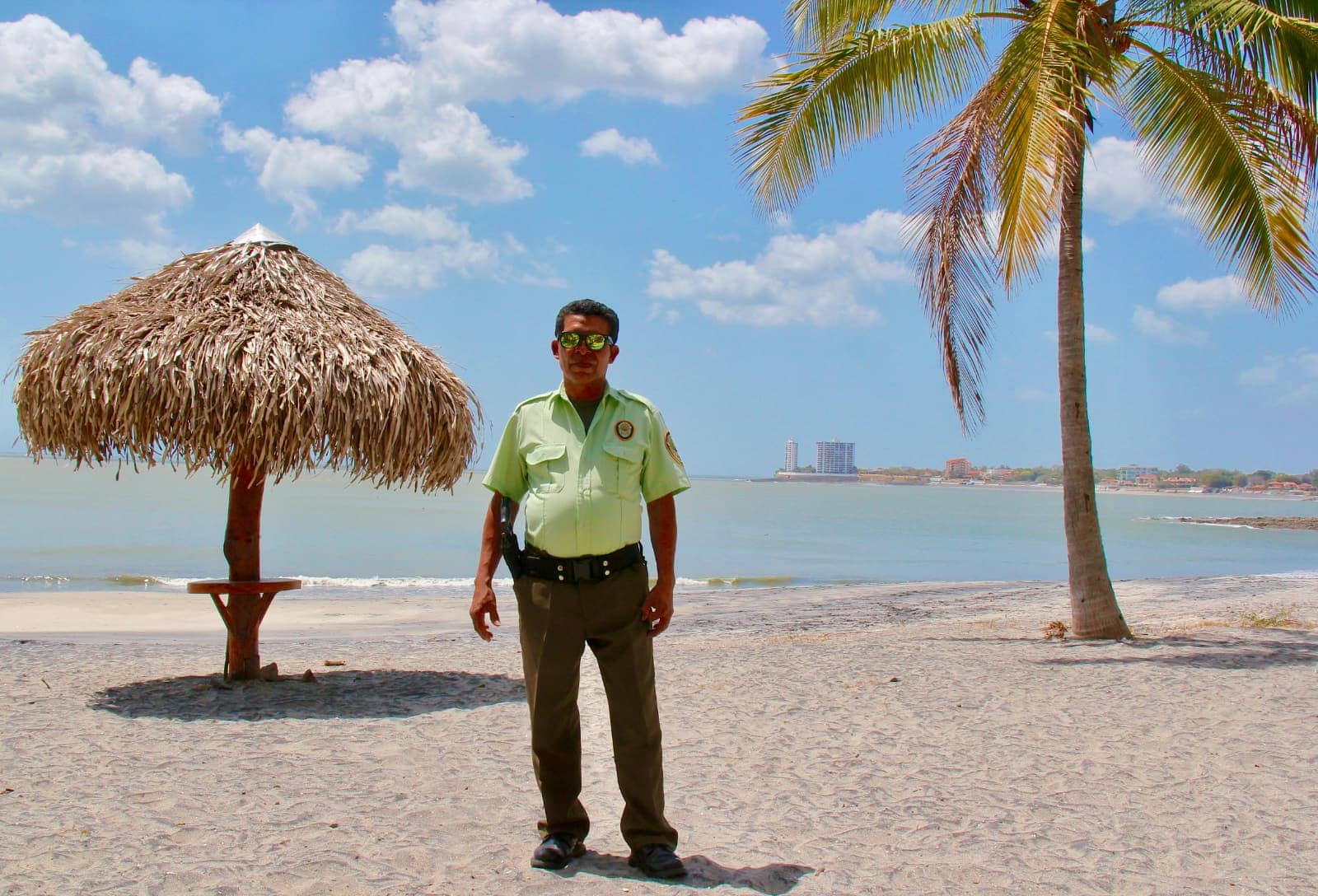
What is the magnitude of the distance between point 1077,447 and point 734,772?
521 cm

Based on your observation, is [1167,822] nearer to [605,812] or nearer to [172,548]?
[605,812]

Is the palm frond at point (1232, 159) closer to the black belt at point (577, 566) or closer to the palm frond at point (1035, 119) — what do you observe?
the palm frond at point (1035, 119)

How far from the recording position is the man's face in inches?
132

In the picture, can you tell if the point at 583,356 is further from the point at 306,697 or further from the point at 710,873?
the point at 306,697

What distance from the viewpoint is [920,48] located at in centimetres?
876

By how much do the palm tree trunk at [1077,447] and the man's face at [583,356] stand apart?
20.6ft

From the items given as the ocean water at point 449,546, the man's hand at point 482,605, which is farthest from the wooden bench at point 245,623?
the ocean water at point 449,546

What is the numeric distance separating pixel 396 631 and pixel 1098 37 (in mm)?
10329

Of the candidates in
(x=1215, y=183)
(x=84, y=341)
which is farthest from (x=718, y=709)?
(x=1215, y=183)

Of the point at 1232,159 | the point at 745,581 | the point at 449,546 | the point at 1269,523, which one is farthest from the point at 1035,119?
the point at 1269,523

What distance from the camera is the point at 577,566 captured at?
10.6 ft

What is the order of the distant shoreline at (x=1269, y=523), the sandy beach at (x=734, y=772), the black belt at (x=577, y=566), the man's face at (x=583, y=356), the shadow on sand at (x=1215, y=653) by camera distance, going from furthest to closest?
1. the distant shoreline at (x=1269, y=523)
2. the shadow on sand at (x=1215, y=653)
3. the sandy beach at (x=734, y=772)
4. the man's face at (x=583, y=356)
5. the black belt at (x=577, y=566)

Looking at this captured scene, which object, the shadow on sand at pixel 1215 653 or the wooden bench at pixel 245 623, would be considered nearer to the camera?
the wooden bench at pixel 245 623

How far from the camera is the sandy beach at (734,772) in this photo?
11.3 feet
